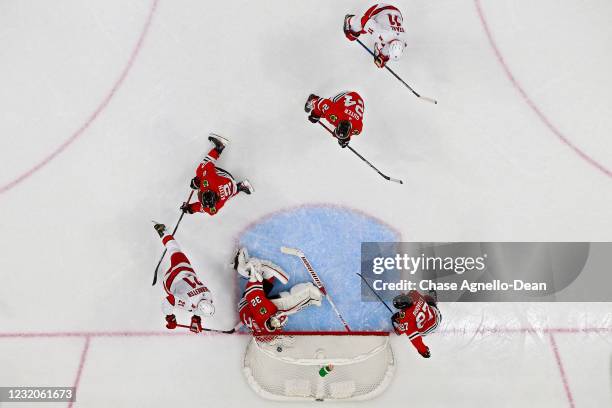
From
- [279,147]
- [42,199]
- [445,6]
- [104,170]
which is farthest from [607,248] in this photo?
[42,199]

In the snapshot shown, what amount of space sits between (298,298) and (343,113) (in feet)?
4.61

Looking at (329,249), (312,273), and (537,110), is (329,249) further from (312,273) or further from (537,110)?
(537,110)

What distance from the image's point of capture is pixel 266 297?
4.24 m

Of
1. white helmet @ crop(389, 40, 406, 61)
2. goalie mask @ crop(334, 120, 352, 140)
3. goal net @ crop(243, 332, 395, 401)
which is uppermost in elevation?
white helmet @ crop(389, 40, 406, 61)

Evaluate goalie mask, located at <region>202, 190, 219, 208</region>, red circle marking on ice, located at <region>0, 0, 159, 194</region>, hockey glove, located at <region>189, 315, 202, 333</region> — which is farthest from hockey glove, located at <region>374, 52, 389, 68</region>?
hockey glove, located at <region>189, 315, 202, 333</region>

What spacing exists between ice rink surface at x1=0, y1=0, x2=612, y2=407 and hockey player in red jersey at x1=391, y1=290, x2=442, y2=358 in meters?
0.30

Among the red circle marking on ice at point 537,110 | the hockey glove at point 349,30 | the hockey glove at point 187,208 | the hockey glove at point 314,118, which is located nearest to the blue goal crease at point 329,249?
the hockey glove at point 187,208

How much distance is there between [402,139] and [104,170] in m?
2.33

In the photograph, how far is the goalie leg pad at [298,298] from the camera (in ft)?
13.8

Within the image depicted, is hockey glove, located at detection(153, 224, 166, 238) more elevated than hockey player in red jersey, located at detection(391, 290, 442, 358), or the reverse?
hockey glove, located at detection(153, 224, 166, 238)

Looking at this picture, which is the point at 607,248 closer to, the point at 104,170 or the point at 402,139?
the point at 402,139

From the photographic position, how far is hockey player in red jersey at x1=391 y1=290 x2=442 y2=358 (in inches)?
157

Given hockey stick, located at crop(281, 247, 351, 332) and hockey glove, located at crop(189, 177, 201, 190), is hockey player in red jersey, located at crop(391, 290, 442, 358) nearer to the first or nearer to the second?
hockey stick, located at crop(281, 247, 351, 332)

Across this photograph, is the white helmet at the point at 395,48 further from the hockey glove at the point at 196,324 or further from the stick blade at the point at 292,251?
the hockey glove at the point at 196,324
